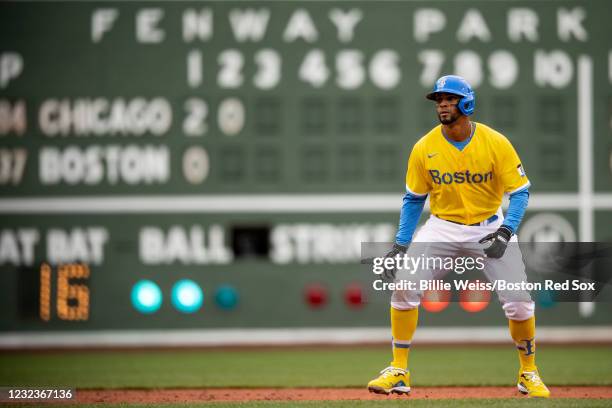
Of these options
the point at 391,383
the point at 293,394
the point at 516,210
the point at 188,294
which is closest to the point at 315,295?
the point at 188,294

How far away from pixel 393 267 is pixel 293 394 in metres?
1.37

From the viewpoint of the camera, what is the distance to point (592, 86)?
10.8m

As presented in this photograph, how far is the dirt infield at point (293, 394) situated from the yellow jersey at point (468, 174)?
1.18m

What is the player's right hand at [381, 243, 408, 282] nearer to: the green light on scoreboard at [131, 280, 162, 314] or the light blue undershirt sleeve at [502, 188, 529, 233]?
the light blue undershirt sleeve at [502, 188, 529, 233]

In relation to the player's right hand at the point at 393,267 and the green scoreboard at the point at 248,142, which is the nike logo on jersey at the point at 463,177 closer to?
the player's right hand at the point at 393,267

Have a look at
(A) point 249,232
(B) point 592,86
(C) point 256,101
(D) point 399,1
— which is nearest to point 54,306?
(A) point 249,232

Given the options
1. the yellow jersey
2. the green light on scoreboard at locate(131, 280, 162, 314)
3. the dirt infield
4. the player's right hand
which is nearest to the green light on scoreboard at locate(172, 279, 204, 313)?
the green light on scoreboard at locate(131, 280, 162, 314)

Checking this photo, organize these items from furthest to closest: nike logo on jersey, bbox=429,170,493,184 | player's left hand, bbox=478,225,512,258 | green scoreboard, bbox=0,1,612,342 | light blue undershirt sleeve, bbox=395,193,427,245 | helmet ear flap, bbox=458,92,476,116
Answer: green scoreboard, bbox=0,1,612,342 → light blue undershirt sleeve, bbox=395,193,427,245 → nike logo on jersey, bbox=429,170,493,184 → helmet ear flap, bbox=458,92,476,116 → player's left hand, bbox=478,225,512,258

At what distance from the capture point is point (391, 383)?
6.20 meters

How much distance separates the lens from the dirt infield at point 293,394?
6790mm

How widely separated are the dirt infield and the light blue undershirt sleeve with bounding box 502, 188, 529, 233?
1135 mm

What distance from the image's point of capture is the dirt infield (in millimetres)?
6790

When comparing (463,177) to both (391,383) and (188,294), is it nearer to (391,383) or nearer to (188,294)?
(391,383)

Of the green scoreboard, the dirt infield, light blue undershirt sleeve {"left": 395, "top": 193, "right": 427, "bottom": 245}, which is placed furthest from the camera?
the green scoreboard
